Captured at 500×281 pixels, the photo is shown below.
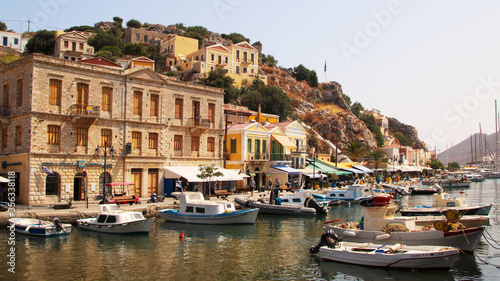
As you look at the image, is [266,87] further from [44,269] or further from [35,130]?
[44,269]

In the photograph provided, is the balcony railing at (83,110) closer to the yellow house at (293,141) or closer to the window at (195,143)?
the window at (195,143)

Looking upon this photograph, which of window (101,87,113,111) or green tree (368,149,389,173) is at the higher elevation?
window (101,87,113,111)

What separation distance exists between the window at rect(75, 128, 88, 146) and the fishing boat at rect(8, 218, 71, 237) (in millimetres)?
10305

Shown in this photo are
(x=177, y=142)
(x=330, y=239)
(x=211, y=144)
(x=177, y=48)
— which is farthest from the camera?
(x=177, y=48)

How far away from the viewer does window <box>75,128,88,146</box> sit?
3212cm

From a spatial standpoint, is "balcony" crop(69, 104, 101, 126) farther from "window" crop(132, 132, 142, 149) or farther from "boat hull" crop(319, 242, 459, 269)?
"boat hull" crop(319, 242, 459, 269)

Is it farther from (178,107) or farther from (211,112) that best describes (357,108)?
(178,107)

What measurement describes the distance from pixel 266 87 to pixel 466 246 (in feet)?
210

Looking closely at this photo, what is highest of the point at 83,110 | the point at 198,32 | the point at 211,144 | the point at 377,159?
the point at 198,32

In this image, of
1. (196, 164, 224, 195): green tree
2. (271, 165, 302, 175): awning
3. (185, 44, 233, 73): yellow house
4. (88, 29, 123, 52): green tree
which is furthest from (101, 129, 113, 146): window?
(88, 29, 123, 52): green tree

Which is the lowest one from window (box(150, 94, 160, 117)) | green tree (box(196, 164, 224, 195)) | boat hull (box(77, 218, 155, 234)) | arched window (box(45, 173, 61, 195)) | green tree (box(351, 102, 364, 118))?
boat hull (box(77, 218, 155, 234))

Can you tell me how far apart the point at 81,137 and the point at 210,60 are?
58.4 metres

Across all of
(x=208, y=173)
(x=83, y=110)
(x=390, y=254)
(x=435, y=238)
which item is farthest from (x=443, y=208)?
(x=83, y=110)

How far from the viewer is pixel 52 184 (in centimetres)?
3050
